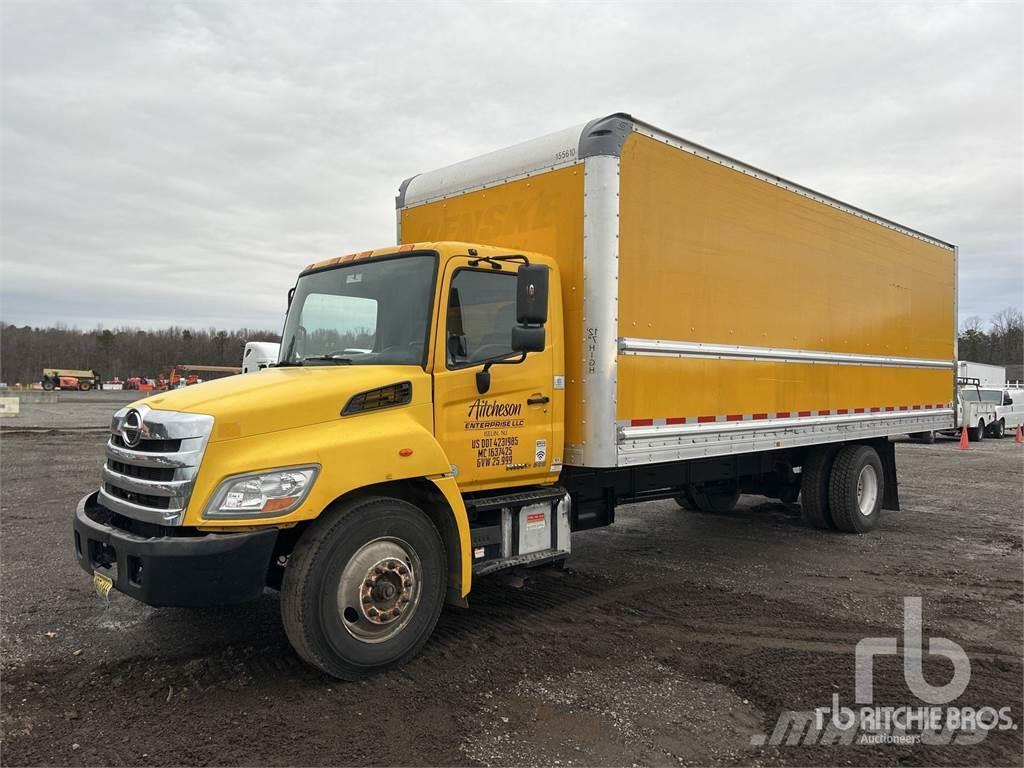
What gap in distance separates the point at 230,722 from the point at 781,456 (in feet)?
21.3

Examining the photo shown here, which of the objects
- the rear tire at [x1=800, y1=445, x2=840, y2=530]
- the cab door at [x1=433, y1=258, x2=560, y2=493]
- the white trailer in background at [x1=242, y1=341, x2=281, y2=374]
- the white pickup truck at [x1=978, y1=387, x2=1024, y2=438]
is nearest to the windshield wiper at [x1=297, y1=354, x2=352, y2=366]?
the cab door at [x1=433, y1=258, x2=560, y2=493]

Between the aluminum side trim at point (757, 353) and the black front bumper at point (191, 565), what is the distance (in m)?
2.94

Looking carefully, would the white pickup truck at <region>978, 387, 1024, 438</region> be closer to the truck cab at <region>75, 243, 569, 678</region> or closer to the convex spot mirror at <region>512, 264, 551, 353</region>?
the truck cab at <region>75, 243, 569, 678</region>

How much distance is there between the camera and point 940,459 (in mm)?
17750

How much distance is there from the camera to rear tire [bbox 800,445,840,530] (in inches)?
339

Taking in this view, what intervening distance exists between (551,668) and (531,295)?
235cm

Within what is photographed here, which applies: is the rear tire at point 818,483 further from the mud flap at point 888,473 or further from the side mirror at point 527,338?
the side mirror at point 527,338

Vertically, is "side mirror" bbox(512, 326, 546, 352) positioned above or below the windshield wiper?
above

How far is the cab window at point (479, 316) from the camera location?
188 inches

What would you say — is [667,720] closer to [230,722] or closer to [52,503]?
[230,722]

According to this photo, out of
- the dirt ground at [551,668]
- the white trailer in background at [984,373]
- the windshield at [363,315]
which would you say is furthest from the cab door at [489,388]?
the white trailer in background at [984,373]

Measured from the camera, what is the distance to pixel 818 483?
8594 mm

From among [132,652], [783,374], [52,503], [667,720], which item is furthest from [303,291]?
[52,503]

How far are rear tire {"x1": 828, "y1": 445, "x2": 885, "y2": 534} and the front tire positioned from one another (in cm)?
582
